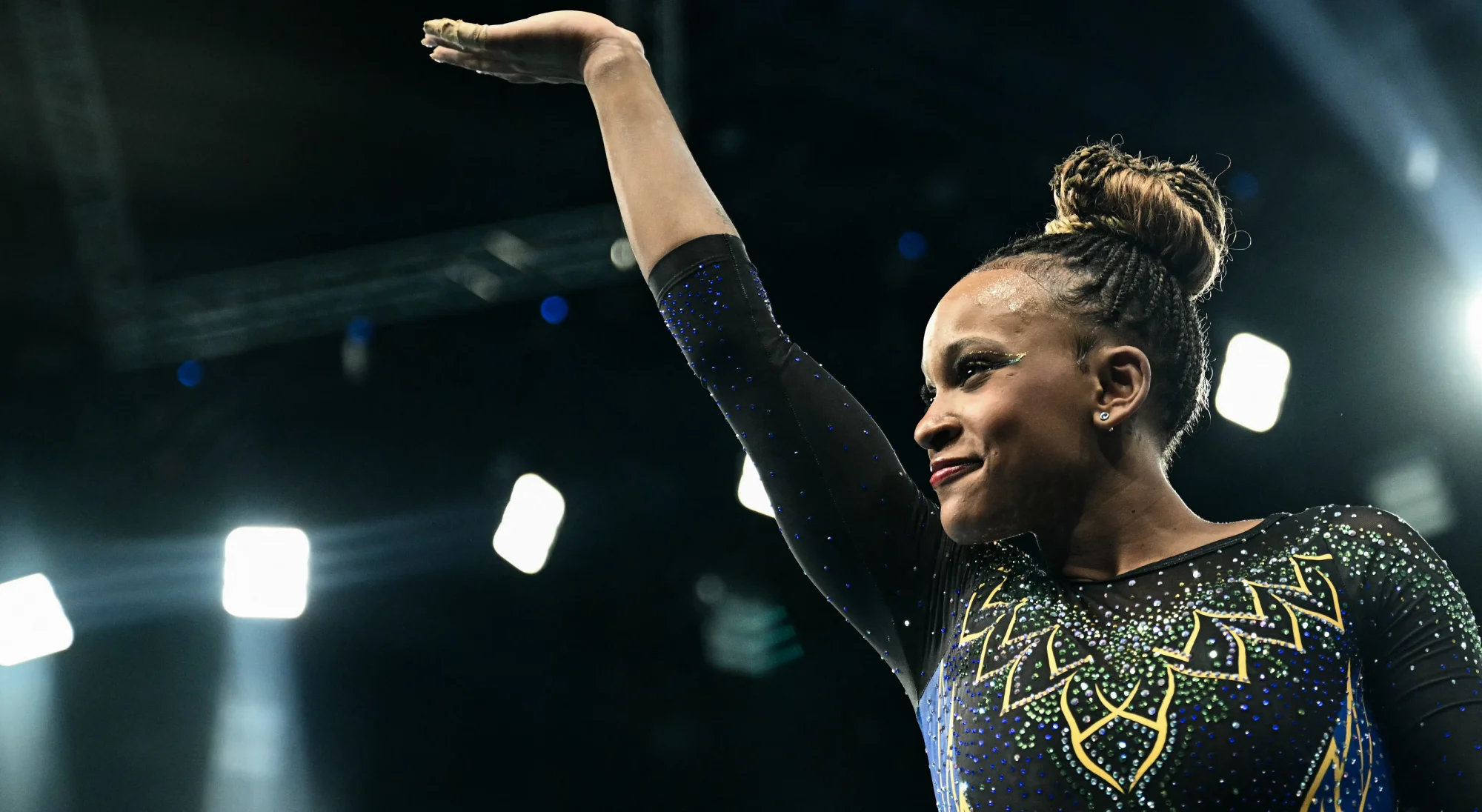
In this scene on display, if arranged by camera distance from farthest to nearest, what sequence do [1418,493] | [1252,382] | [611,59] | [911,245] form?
[911,245] < [1252,382] < [1418,493] < [611,59]

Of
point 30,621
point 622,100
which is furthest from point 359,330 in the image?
point 622,100

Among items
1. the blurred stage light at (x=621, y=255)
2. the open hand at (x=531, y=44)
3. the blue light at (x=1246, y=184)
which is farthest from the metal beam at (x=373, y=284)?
the open hand at (x=531, y=44)

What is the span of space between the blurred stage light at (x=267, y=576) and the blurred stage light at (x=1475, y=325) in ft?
15.1

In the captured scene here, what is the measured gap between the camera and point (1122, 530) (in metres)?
1.45

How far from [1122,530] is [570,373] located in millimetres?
4203

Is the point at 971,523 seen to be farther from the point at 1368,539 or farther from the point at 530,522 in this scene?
the point at 530,522

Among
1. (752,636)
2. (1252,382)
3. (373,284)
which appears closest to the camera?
(1252,382)

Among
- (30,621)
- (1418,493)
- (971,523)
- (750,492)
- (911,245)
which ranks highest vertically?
(971,523)

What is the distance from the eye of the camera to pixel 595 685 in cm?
554

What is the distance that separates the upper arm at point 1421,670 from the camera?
1188mm

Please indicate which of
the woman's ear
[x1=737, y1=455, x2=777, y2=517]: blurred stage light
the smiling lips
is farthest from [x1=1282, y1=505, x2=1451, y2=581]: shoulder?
[x1=737, y1=455, x2=777, y2=517]: blurred stage light

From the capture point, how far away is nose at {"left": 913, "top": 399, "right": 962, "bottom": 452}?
4.73 ft

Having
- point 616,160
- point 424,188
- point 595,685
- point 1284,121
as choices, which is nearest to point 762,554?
point 595,685

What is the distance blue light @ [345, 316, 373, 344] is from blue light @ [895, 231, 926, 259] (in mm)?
2218
